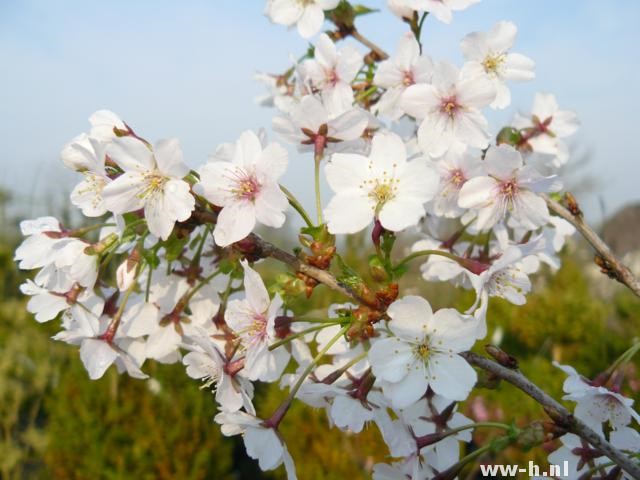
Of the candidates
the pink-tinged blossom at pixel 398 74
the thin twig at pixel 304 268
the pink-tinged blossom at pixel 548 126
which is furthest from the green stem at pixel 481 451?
the pink-tinged blossom at pixel 548 126

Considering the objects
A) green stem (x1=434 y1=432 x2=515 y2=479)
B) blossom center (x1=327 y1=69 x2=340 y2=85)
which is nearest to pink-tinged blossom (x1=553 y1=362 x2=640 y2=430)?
green stem (x1=434 y1=432 x2=515 y2=479)

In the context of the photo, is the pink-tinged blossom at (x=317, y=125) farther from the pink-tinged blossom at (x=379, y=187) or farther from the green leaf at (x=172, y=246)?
the green leaf at (x=172, y=246)

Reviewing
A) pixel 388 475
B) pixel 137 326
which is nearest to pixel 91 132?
pixel 137 326

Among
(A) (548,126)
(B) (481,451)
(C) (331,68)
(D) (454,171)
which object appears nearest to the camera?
(B) (481,451)

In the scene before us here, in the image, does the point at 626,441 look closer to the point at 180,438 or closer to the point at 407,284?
the point at 180,438

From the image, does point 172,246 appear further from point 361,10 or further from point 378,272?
point 361,10

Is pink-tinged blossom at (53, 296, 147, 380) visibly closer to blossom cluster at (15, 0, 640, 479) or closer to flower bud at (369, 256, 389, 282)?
blossom cluster at (15, 0, 640, 479)

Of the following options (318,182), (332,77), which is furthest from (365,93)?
(318,182)
